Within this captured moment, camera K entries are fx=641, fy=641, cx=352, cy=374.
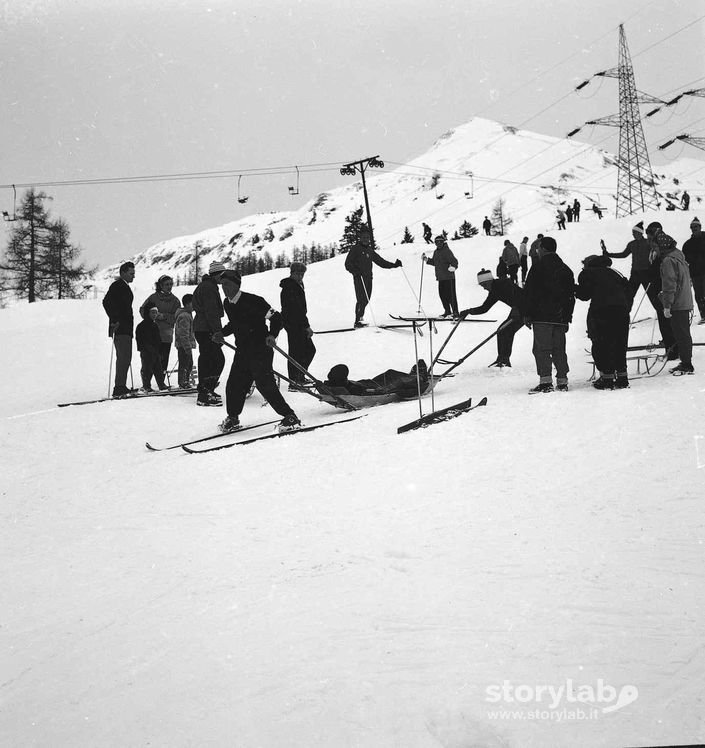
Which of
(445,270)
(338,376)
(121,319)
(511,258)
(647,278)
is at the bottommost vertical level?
(338,376)

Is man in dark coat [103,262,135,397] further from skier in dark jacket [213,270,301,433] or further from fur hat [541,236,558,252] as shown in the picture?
fur hat [541,236,558,252]

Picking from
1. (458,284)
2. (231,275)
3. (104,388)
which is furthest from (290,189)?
(231,275)

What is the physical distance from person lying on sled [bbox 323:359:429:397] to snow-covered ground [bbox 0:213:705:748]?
118cm

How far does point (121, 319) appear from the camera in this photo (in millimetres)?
8852

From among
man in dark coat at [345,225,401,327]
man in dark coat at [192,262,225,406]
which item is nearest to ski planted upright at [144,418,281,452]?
man in dark coat at [192,262,225,406]

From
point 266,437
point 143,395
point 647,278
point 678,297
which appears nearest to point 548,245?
point 678,297

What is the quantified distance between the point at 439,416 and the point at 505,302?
3.45 meters

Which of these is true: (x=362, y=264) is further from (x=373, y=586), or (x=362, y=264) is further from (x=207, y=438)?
(x=373, y=586)

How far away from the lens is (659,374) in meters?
7.71

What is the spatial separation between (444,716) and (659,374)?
6.63 m

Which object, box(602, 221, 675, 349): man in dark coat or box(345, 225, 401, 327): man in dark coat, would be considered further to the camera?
box(345, 225, 401, 327): man in dark coat

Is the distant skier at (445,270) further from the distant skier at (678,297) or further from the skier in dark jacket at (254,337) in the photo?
the skier in dark jacket at (254,337)

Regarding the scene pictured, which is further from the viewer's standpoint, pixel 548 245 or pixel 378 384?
pixel 378 384

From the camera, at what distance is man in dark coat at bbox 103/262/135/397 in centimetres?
884
